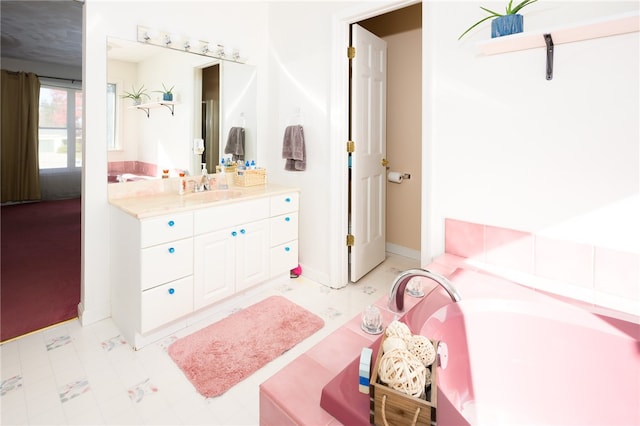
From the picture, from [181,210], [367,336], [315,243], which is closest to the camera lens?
[367,336]

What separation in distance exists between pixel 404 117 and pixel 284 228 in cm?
171

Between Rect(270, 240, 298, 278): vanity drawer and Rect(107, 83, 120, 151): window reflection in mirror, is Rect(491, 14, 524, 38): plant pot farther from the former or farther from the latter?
Rect(107, 83, 120, 151): window reflection in mirror

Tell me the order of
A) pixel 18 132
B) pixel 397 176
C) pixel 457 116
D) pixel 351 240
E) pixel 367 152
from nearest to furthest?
1. pixel 457 116
2. pixel 351 240
3. pixel 367 152
4. pixel 397 176
5. pixel 18 132

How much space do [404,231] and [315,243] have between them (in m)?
1.14

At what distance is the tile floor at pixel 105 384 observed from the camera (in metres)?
1.53

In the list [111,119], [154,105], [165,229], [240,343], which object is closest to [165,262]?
[165,229]

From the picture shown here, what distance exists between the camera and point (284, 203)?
279 cm

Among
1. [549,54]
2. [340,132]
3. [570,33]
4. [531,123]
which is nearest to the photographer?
[570,33]

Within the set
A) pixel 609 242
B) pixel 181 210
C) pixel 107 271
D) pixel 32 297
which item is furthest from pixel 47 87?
pixel 609 242

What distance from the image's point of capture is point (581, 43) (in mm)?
1485

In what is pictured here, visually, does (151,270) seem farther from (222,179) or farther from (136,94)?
(136,94)

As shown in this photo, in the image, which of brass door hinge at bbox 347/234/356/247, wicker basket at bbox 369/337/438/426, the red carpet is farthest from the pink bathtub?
the red carpet

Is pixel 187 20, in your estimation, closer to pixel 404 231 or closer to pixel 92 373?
pixel 92 373

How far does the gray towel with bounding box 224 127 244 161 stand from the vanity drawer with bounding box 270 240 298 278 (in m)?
0.87
